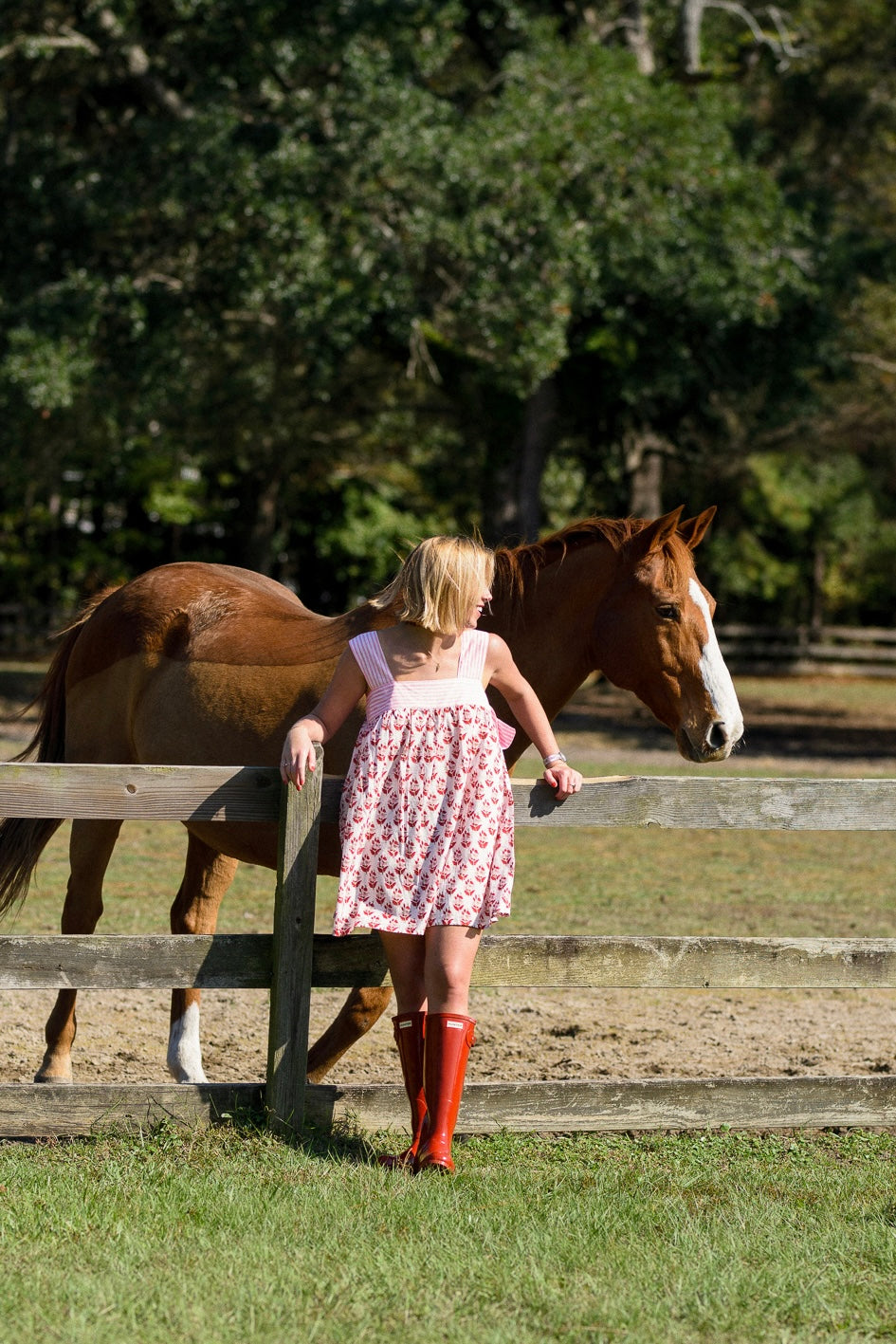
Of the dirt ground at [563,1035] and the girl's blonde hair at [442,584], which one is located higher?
the girl's blonde hair at [442,584]

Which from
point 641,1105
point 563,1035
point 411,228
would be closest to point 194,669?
point 641,1105

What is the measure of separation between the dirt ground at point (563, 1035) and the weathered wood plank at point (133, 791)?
1665 millimetres

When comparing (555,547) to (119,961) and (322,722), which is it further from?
(119,961)

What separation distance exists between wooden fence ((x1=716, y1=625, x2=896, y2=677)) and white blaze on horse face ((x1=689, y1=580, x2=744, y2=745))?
27.9 metres

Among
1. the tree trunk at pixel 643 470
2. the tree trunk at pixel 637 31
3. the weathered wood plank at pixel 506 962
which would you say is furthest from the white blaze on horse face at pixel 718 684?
the tree trunk at pixel 637 31

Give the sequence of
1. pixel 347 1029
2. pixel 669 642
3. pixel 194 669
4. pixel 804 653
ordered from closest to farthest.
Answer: pixel 669 642 → pixel 347 1029 → pixel 194 669 → pixel 804 653

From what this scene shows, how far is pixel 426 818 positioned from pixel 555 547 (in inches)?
56.6

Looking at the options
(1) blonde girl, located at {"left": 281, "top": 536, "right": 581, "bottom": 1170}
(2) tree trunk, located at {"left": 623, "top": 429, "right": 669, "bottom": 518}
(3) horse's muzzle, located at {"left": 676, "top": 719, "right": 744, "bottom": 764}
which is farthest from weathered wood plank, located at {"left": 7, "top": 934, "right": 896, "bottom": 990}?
(2) tree trunk, located at {"left": 623, "top": 429, "right": 669, "bottom": 518}

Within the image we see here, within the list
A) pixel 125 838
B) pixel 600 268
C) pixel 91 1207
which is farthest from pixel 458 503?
pixel 91 1207

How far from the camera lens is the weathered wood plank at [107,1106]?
444 cm

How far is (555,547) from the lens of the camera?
5.24m

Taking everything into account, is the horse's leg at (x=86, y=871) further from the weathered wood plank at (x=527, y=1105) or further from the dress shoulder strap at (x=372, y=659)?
the dress shoulder strap at (x=372, y=659)

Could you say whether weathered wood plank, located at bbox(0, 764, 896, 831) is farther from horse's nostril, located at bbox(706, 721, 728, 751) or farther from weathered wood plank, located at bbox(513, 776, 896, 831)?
horse's nostril, located at bbox(706, 721, 728, 751)

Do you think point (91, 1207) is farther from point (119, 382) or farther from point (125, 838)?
point (119, 382)
